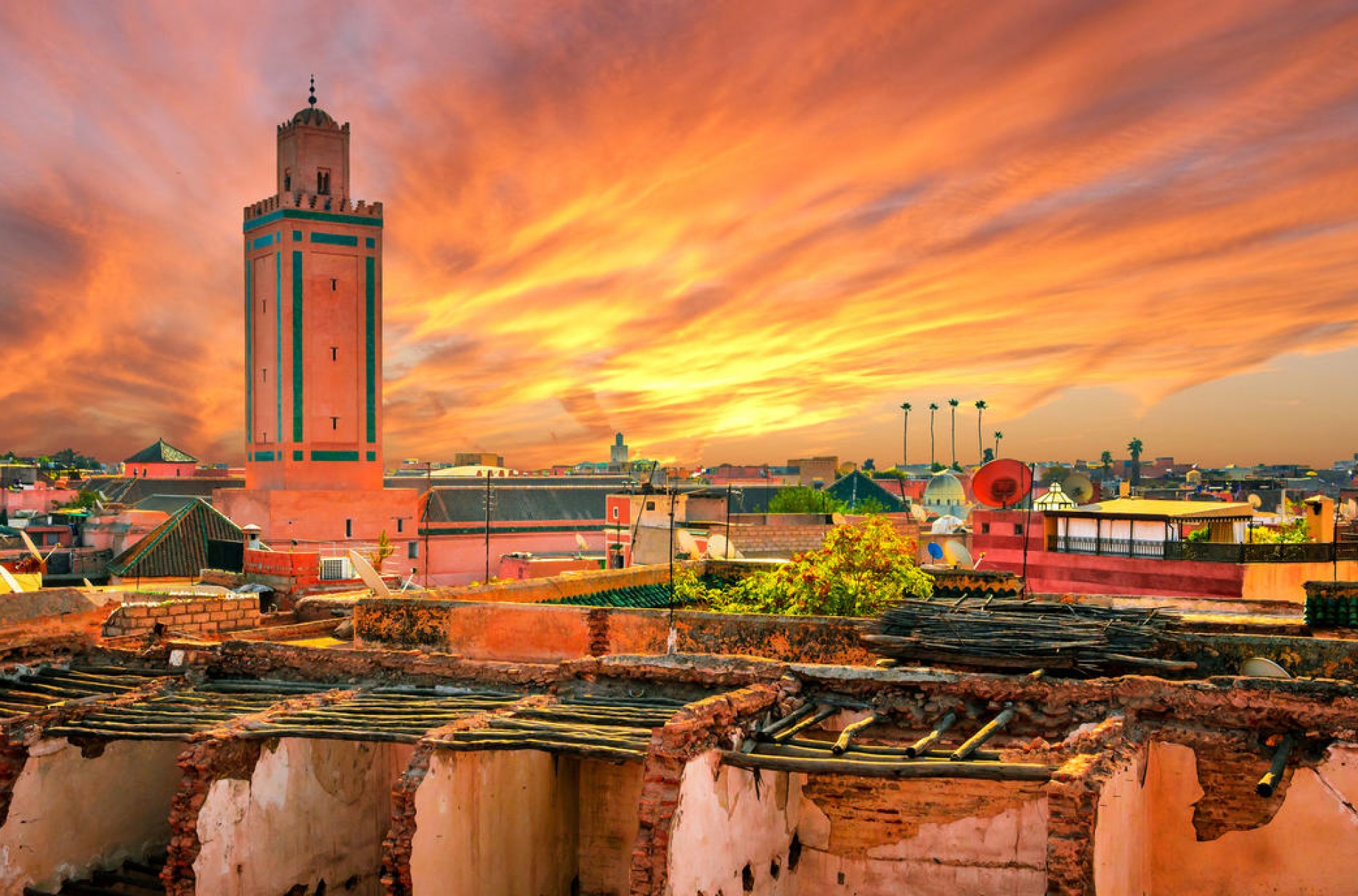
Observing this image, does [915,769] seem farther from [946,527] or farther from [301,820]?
[946,527]

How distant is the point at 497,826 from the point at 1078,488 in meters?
25.8

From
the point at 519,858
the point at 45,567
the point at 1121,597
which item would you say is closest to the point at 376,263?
the point at 45,567

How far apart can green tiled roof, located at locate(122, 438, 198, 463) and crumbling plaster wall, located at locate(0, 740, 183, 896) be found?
81020 mm

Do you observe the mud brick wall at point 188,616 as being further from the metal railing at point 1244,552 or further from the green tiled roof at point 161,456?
the green tiled roof at point 161,456

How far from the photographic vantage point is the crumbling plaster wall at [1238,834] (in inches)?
326

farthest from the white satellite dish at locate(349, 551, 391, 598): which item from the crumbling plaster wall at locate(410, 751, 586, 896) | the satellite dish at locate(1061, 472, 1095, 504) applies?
the satellite dish at locate(1061, 472, 1095, 504)

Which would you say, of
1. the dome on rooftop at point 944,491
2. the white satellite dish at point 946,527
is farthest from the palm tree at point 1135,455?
the white satellite dish at point 946,527

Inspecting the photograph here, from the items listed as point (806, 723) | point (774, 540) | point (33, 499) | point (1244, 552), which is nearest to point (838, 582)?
point (806, 723)

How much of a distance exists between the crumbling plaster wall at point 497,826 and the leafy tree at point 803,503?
52101 millimetres

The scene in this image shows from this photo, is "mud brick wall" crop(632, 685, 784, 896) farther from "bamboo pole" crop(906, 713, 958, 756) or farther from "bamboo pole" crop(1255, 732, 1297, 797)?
"bamboo pole" crop(1255, 732, 1297, 797)

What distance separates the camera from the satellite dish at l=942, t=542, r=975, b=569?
95.9ft

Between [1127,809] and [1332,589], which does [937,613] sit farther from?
[1332,589]

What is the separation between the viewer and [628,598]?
672 inches

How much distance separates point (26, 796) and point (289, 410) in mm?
38489
